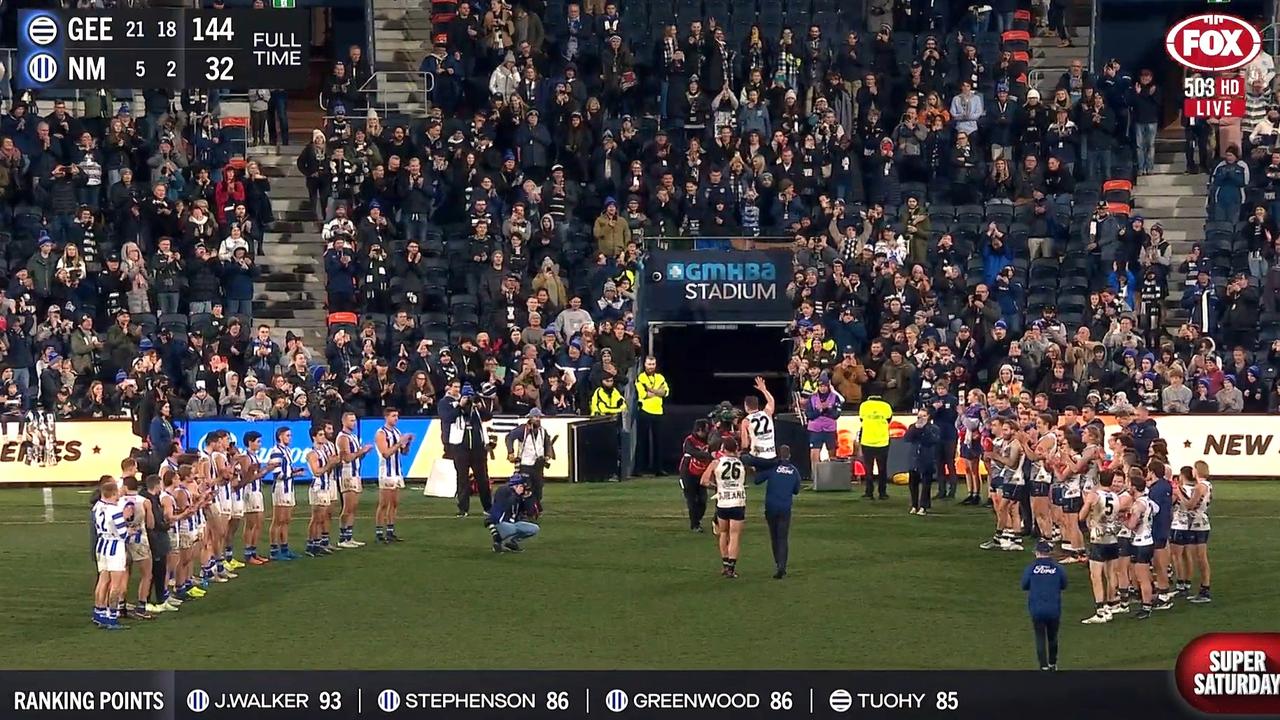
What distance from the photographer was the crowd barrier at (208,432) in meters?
38.0

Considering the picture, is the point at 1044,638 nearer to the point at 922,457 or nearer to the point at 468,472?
the point at 922,457

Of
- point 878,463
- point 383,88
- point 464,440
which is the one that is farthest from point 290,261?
point 878,463

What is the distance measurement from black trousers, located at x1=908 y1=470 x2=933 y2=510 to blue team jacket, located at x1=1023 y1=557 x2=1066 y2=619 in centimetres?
1111

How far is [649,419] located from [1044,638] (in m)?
16.4

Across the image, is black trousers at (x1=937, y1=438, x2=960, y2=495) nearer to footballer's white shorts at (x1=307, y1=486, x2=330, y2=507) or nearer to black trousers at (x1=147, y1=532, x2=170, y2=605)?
footballer's white shorts at (x1=307, y1=486, x2=330, y2=507)

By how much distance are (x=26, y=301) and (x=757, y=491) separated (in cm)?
1280

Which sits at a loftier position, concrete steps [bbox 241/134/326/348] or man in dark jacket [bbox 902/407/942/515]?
concrete steps [bbox 241/134/326/348]

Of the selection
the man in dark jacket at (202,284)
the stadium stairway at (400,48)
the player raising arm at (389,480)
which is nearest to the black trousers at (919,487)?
the player raising arm at (389,480)

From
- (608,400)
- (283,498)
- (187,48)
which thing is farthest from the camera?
(608,400)

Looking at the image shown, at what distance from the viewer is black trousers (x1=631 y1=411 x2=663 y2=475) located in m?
38.8

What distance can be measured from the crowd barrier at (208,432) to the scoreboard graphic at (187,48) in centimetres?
604

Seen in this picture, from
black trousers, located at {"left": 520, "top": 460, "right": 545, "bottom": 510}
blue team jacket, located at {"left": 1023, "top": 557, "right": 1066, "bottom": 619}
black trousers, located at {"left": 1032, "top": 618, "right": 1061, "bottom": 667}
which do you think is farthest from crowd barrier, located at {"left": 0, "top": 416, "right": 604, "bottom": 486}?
blue team jacket, located at {"left": 1023, "top": 557, "right": 1066, "bottom": 619}

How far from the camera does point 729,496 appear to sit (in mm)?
28016

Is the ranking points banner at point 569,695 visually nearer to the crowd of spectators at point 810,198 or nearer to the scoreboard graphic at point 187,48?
the scoreboard graphic at point 187,48
